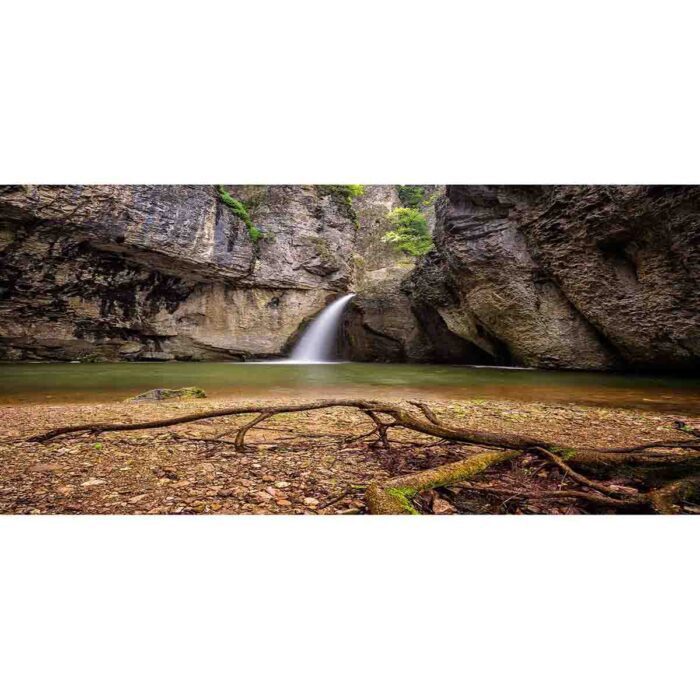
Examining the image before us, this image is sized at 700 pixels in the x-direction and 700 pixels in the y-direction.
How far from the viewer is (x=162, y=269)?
12594 mm

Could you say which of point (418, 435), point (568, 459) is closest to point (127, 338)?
point (418, 435)

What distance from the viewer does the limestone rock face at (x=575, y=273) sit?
656cm

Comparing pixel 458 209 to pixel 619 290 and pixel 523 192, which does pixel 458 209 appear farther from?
pixel 619 290

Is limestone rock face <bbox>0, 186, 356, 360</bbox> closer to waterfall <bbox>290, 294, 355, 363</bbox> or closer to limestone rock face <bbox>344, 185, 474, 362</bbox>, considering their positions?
waterfall <bbox>290, 294, 355, 363</bbox>

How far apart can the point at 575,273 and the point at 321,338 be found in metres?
8.62

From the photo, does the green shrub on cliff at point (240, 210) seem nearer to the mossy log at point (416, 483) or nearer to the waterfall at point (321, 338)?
the waterfall at point (321, 338)

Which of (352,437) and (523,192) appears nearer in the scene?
(352,437)

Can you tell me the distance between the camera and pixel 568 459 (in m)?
2.03

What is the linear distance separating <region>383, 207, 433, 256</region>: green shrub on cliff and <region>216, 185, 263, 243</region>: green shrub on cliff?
8532 millimetres

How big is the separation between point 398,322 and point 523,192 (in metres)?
5.37

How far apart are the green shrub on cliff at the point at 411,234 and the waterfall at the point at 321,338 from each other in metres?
6.48

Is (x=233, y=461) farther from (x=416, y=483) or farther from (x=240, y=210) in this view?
(x=240, y=210)

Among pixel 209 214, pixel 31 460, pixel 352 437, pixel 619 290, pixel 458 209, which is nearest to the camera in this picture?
pixel 31 460

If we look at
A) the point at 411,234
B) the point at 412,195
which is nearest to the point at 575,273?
the point at 411,234
